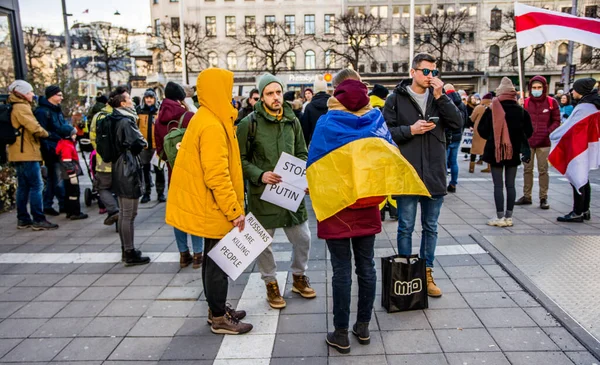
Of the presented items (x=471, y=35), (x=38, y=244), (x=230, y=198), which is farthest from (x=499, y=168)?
(x=471, y=35)

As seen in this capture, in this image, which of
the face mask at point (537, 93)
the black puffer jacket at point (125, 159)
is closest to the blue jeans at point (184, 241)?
the black puffer jacket at point (125, 159)

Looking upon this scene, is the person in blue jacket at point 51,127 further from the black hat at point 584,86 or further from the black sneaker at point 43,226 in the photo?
the black hat at point 584,86

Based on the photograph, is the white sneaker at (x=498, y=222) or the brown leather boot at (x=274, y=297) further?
the white sneaker at (x=498, y=222)

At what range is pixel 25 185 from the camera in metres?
6.91

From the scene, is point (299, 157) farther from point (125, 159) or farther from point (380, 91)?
point (380, 91)

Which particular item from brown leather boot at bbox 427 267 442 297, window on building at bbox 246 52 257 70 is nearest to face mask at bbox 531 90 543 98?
brown leather boot at bbox 427 267 442 297

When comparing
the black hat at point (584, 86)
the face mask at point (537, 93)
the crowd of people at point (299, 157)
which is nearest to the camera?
the crowd of people at point (299, 157)

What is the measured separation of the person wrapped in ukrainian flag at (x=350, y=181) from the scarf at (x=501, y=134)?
349 cm

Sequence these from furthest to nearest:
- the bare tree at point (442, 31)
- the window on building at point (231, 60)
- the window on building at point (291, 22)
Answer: the window on building at point (231, 60)
the window on building at point (291, 22)
the bare tree at point (442, 31)

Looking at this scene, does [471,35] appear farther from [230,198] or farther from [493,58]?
[230,198]

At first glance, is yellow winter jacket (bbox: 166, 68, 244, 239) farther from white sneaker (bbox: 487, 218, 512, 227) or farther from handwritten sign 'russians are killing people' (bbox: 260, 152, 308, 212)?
white sneaker (bbox: 487, 218, 512, 227)

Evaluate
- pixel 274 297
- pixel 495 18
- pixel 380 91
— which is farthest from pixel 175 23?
pixel 274 297

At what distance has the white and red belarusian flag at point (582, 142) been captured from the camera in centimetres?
655

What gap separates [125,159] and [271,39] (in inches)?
1600
